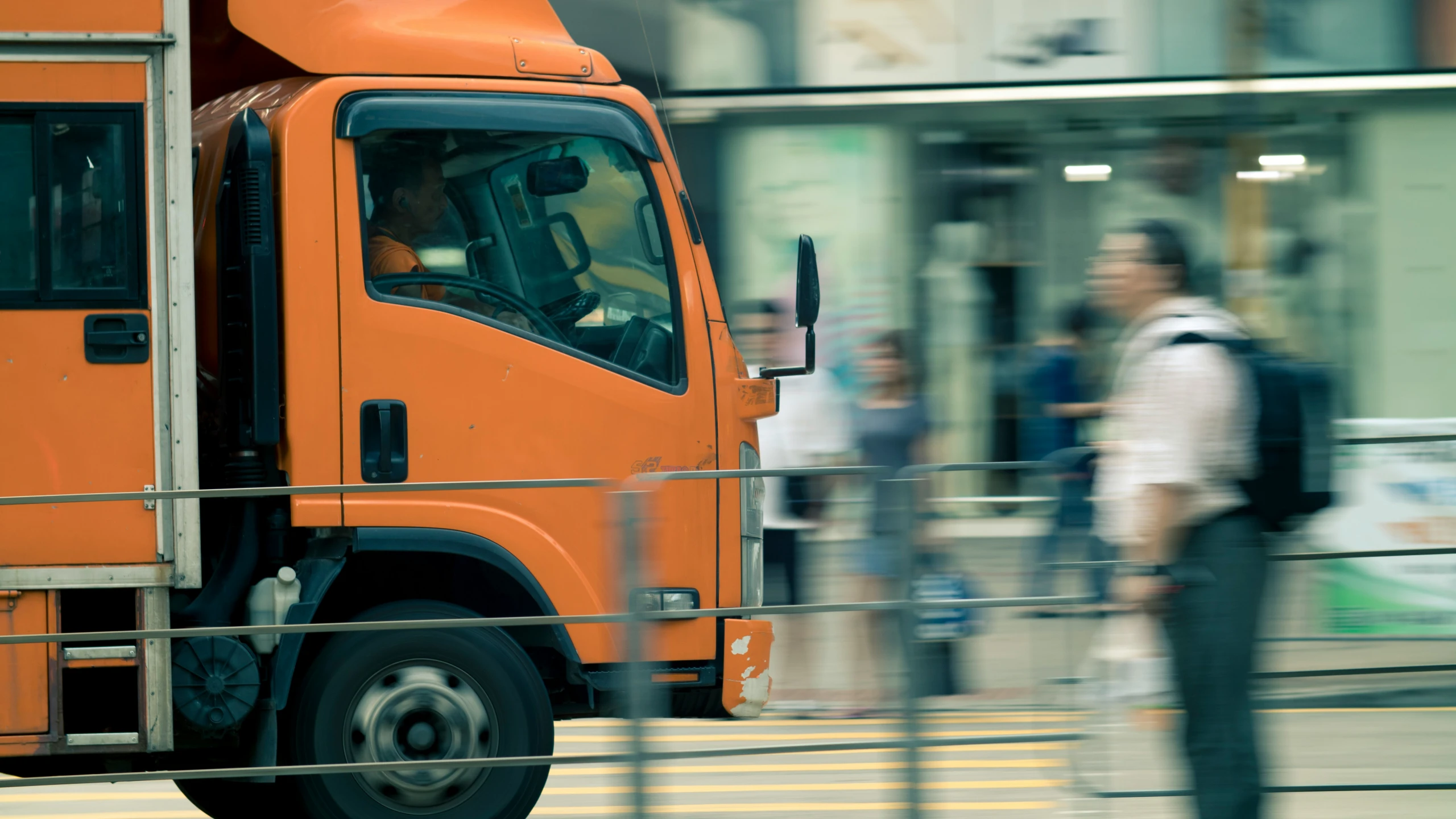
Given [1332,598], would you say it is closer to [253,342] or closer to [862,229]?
[253,342]

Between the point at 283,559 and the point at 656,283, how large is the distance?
59.9 inches

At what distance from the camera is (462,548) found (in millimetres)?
4680

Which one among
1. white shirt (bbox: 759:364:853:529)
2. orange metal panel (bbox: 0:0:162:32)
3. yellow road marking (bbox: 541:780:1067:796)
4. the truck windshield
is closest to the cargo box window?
orange metal panel (bbox: 0:0:162:32)

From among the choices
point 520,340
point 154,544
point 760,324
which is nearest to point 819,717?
point 520,340

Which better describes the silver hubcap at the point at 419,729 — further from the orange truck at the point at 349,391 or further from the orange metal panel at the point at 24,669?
the orange metal panel at the point at 24,669

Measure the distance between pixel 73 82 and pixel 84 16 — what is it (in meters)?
0.19

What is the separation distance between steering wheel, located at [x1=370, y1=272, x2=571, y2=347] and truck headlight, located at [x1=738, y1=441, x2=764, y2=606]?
0.77m

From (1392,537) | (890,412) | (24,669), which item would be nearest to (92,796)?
(24,669)

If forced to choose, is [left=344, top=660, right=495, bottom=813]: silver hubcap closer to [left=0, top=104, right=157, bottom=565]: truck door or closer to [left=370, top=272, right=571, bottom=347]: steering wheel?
[left=0, top=104, right=157, bottom=565]: truck door

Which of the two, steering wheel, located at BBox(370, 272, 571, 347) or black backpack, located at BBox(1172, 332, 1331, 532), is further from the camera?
steering wheel, located at BBox(370, 272, 571, 347)

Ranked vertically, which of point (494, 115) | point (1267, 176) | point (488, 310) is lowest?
point (488, 310)

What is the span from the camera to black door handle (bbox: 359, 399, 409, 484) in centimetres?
466

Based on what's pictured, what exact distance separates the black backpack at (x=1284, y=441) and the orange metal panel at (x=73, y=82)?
308 centimetres

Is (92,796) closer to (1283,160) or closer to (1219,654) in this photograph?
(1219,654)
